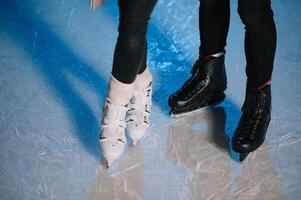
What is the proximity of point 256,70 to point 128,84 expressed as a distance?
0.35 meters

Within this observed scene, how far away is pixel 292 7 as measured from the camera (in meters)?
1.80

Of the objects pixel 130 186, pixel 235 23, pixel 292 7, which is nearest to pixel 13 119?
pixel 130 186

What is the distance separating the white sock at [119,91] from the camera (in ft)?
3.17

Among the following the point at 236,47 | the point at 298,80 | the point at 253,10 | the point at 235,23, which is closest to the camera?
the point at 253,10

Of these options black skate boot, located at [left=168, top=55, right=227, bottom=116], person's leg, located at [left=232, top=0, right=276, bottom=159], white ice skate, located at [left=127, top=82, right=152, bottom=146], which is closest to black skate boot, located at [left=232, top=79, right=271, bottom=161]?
person's leg, located at [left=232, top=0, right=276, bottom=159]

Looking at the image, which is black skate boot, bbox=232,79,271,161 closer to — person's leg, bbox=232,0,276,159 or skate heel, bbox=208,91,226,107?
person's leg, bbox=232,0,276,159

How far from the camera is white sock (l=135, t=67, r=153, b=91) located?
1089 millimetres

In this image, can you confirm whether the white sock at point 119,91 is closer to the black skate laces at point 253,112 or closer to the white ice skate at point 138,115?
the white ice skate at point 138,115

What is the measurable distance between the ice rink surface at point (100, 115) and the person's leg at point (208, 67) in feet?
0.14

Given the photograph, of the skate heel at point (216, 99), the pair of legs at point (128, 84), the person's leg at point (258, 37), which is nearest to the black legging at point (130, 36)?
the pair of legs at point (128, 84)

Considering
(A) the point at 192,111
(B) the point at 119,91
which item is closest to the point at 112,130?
(B) the point at 119,91

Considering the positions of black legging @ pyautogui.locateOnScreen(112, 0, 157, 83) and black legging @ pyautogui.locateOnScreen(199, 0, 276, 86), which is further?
black legging @ pyautogui.locateOnScreen(199, 0, 276, 86)

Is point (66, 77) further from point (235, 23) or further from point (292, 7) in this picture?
point (292, 7)

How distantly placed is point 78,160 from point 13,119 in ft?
0.89
